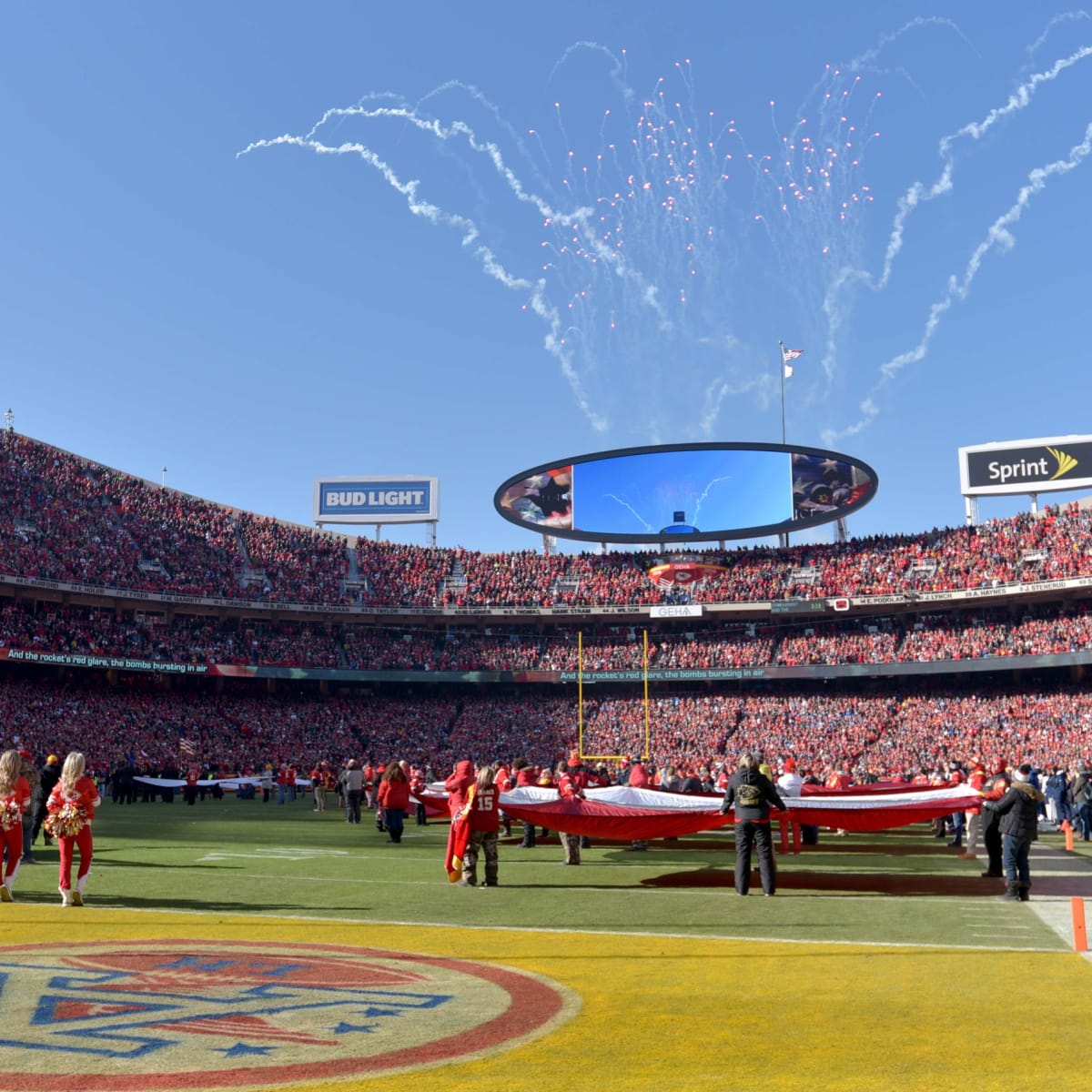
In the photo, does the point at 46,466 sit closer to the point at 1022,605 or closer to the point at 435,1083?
the point at 1022,605

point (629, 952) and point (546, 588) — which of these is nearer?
point (629, 952)

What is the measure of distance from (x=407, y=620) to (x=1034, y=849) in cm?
4977

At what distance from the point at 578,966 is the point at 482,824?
600cm

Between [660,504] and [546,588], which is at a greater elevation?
[660,504]

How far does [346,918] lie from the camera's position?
12570mm

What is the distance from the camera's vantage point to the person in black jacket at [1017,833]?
13.5m

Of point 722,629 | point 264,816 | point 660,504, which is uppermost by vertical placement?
point 660,504

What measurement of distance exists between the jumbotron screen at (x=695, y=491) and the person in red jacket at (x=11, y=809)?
172 ft

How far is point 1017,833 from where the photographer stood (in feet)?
44.5

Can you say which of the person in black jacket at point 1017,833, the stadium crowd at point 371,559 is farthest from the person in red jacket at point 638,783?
the stadium crowd at point 371,559

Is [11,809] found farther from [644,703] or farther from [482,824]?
[644,703]

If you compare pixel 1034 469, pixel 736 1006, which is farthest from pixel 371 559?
pixel 736 1006

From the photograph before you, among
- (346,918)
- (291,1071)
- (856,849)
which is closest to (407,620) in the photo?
(856,849)

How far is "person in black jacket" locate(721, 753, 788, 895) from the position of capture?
46.2ft
